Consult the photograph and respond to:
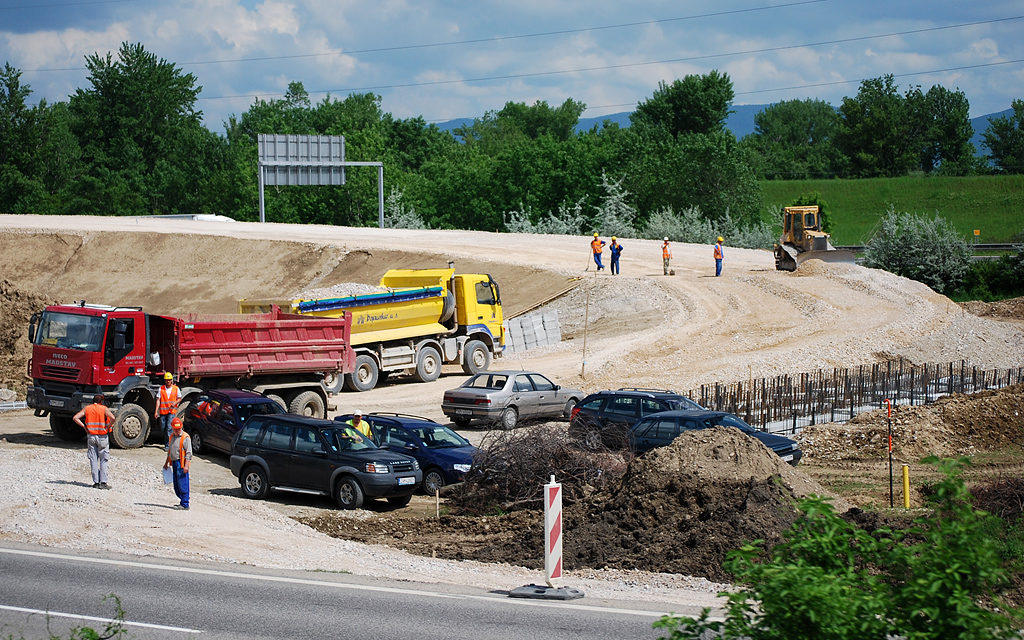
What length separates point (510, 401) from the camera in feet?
75.3

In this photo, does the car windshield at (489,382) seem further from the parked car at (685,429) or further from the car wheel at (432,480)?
the car wheel at (432,480)

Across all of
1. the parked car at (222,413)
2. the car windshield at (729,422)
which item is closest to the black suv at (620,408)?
the car windshield at (729,422)

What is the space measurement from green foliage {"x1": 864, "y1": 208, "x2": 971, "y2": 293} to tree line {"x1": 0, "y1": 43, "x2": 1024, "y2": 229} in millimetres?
9887

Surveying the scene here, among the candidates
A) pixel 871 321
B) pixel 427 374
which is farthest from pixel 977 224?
pixel 427 374

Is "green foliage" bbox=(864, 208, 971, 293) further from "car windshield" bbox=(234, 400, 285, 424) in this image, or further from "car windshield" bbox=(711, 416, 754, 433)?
"car windshield" bbox=(234, 400, 285, 424)

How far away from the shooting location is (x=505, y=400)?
75.0 ft

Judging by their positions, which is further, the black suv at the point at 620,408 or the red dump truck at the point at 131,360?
the red dump truck at the point at 131,360

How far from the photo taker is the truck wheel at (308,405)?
2236 centimetres

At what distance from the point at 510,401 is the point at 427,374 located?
6.52 m

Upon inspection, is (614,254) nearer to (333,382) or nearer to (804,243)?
(804,243)

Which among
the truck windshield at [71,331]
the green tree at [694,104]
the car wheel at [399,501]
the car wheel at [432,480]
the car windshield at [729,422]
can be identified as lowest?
the car wheel at [399,501]

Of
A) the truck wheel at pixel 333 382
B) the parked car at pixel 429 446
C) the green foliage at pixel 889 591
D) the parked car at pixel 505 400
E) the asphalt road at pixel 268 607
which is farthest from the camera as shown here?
the truck wheel at pixel 333 382

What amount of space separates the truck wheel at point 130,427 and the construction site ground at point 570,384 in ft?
0.96

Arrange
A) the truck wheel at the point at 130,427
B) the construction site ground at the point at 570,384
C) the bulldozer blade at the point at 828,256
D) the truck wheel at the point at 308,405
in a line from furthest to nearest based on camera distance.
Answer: the bulldozer blade at the point at 828,256, the truck wheel at the point at 308,405, the truck wheel at the point at 130,427, the construction site ground at the point at 570,384
